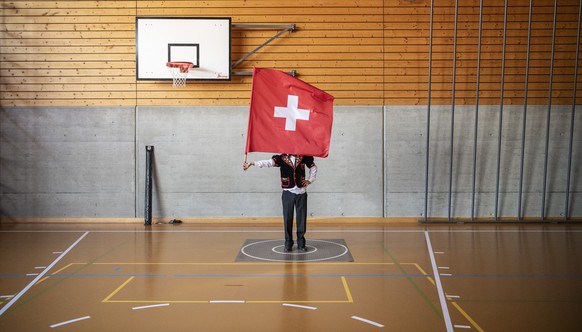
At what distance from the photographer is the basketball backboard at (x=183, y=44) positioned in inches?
469

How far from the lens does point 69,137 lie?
491 inches

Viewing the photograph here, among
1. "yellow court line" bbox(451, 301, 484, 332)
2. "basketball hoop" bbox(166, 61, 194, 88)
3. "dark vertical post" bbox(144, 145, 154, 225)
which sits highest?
"basketball hoop" bbox(166, 61, 194, 88)

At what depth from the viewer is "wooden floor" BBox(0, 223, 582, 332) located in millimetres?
5348

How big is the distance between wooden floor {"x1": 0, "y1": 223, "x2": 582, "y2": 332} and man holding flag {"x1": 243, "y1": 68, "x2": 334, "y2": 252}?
1405mm

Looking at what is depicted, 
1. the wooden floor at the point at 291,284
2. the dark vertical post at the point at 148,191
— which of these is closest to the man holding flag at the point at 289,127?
the wooden floor at the point at 291,284

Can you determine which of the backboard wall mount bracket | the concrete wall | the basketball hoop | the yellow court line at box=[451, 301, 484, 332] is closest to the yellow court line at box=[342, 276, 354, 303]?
the yellow court line at box=[451, 301, 484, 332]

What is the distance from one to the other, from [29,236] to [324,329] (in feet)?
26.3

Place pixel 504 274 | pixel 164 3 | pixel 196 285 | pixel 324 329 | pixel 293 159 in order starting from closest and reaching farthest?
pixel 324 329 → pixel 196 285 → pixel 504 274 → pixel 293 159 → pixel 164 3

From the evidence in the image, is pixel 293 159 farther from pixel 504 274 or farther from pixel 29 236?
pixel 29 236

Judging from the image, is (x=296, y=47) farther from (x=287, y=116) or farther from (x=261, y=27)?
(x=287, y=116)

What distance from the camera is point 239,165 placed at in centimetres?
1248

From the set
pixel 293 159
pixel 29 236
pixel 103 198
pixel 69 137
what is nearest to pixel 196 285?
pixel 293 159

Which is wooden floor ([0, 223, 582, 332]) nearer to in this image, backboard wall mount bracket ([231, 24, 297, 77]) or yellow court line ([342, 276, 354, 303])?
yellow court line ([342, 276, 354, 303])

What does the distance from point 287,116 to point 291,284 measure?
10.2 feet
